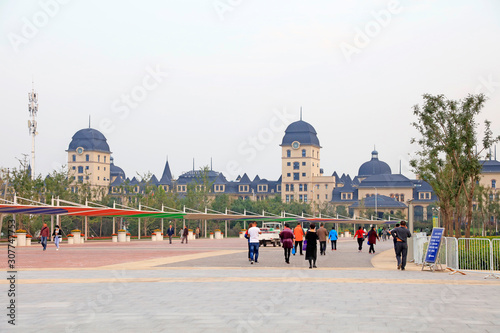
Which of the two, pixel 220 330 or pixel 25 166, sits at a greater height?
pixel 25 166

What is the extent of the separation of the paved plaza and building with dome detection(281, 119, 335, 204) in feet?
553

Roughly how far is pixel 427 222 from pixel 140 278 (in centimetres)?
14029

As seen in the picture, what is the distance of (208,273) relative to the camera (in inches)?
758

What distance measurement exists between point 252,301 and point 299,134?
177823mm

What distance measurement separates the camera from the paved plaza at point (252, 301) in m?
9.63

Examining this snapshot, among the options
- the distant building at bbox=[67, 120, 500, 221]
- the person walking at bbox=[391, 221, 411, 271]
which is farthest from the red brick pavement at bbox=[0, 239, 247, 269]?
the distant building at bbox=[67, 120, 500, 221]

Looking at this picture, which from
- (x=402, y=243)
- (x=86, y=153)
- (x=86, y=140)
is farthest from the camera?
(x=86, y=140)

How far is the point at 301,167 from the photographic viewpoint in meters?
189

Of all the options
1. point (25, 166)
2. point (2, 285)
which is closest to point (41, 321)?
point (2, 285)

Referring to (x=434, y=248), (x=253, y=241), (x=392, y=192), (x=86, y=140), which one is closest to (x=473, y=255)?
(x=434, y=248)

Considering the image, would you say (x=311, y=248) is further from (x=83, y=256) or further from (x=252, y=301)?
(x=83, y=256)

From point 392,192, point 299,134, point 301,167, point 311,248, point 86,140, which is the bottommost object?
point 311,248

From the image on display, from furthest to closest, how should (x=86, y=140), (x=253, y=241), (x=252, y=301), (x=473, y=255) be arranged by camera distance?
(x=86, y=140)
(x=253, y=241)
(x=473, y=255)
(x=252, y=301)

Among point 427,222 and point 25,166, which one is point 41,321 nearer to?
point 25,166
